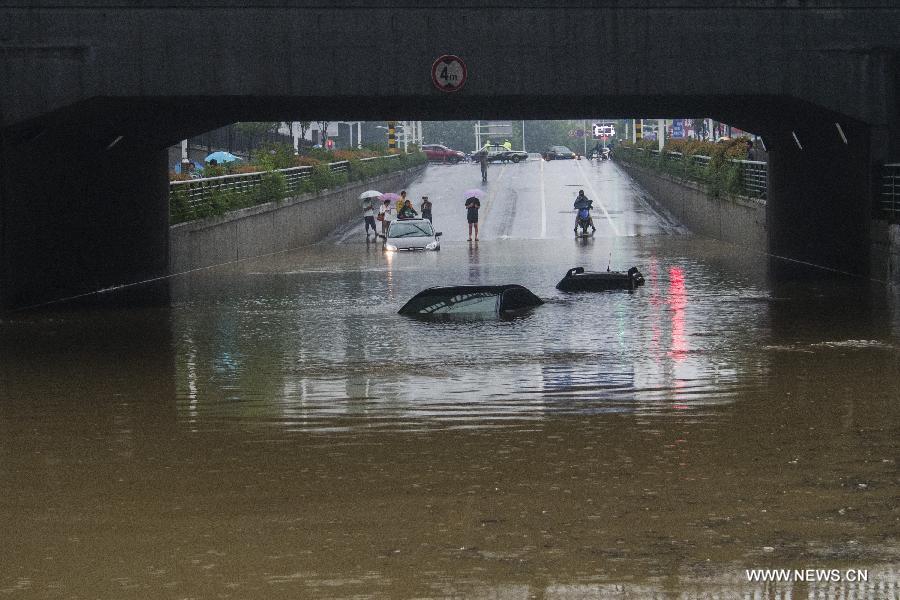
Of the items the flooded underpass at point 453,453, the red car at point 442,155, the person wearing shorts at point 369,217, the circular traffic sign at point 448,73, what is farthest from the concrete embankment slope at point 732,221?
the red car at point 442,155

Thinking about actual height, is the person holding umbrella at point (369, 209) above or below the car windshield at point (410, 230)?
above

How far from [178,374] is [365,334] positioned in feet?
16.7

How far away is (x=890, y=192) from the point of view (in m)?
32.3

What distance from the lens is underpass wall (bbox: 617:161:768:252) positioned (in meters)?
48.3

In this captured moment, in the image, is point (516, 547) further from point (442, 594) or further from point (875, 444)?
point (875, 444)

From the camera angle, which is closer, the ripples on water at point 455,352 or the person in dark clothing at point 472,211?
the ripples on water at point 455,352

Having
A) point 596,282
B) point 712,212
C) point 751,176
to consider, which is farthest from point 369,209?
point 596,282

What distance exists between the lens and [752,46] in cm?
3078

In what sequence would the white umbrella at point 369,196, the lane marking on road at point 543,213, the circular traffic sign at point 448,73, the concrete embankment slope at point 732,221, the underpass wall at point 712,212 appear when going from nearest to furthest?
1. the circular traffic sign at point 448,73
2. the concrete embankment slope at point 732,221
3. the underpass wall at point 712,212
4. the white umbrella at point 369,196
5. the lane marking on road at point 543,213

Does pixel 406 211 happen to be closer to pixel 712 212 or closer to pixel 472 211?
pixel 472 211

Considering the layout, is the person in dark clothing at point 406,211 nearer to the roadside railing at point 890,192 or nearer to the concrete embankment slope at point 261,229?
the concrete embankment slope at point 261,229

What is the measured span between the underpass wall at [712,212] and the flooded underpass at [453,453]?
19856 mm

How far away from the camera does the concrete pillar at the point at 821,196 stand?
34188 mm

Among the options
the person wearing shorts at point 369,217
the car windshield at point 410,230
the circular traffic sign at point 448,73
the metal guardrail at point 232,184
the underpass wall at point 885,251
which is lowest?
the underpass wall at point 885,251
